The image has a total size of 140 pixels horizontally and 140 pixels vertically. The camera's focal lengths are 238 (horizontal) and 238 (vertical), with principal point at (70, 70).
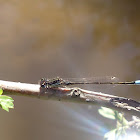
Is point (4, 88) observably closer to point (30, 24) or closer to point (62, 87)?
point (62, 87)

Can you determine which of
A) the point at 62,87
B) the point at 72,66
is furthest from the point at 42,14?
the point at 62,87

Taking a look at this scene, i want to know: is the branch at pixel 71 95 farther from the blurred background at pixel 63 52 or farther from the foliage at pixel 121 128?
the blurred background at pixel 63 52

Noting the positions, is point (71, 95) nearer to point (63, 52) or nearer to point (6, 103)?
point (6, 103)

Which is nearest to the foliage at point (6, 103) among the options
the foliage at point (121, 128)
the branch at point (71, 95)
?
the branch at point (71, 95)

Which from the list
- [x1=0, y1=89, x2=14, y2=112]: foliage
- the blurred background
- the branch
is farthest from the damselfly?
the blurred background

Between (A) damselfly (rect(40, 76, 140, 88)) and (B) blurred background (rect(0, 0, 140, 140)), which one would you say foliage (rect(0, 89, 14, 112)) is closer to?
(A) damselfly (rect(40, 76, 140, 88))
